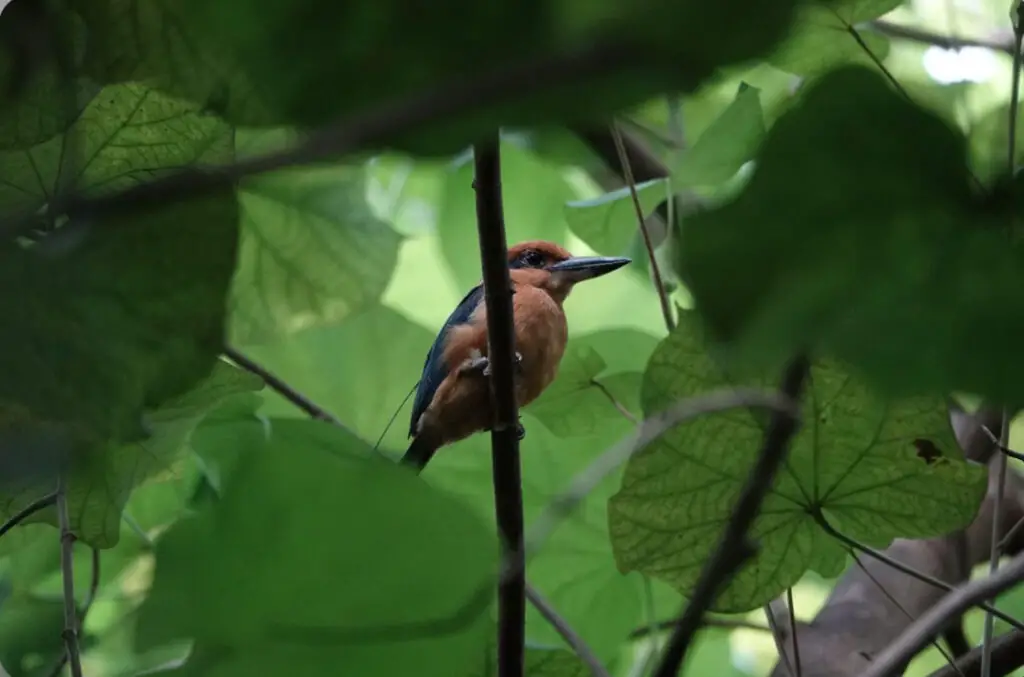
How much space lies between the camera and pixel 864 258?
31 cm

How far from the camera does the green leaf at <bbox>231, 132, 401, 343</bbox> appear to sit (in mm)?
1156

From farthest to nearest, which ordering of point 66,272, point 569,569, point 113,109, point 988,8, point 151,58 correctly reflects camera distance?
point 988,8
point 569,569
point 113,109
point 151,58
point 66,272

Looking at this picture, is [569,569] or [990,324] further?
[569,569]

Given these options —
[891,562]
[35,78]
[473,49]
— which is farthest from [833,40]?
[473,49]

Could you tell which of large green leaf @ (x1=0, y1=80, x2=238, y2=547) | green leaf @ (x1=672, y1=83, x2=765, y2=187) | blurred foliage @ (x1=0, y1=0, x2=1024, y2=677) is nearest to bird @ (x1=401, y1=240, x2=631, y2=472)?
blurred foliage @ (x1=0, y1=0, x2=1024, y2=677)

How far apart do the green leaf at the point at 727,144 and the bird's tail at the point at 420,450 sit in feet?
2.19

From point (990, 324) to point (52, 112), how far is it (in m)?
0.53

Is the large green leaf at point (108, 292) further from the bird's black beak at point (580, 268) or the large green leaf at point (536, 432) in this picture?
the bird's black beak at point (580, 268)

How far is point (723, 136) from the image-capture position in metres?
1.06

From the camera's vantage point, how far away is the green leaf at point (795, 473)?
2.69 feet

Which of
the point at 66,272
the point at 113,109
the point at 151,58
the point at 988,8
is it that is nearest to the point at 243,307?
the point at 113,109

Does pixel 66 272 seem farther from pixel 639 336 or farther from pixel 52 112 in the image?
pixel 639 336

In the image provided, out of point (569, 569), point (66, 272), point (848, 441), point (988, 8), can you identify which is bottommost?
point (569, 569)

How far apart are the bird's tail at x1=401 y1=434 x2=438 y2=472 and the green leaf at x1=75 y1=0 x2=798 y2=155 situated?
1.37 meters
